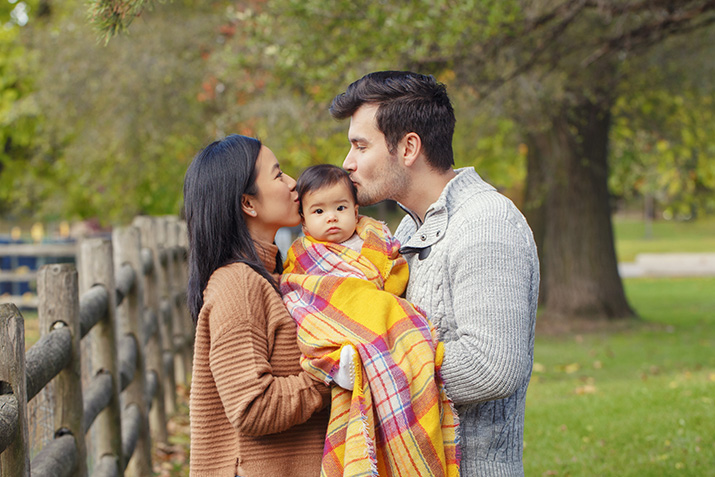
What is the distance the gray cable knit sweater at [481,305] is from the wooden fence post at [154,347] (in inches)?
175

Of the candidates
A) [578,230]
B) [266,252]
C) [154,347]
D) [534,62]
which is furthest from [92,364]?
[578,230]

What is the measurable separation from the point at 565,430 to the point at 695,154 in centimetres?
997

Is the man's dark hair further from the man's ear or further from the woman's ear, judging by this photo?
the woman's ear

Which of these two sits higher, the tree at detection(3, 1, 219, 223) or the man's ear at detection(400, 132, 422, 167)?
the tree at detection(3, 1, 219, 223)

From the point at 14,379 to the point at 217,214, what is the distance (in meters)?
0.88

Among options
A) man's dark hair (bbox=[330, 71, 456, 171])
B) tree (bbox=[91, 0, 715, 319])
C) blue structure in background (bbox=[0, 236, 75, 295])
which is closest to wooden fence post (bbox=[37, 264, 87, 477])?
man's dark hair (bbox=[330, 71, 456, 171])

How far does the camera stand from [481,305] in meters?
2.18

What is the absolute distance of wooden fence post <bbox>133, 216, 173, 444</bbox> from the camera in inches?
268

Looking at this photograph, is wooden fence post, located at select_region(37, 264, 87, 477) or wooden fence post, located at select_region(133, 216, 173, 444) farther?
wooden fence post, located at select_region(133, 216, 173, 444)

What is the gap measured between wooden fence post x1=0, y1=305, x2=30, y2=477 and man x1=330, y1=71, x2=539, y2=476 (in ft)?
3.95

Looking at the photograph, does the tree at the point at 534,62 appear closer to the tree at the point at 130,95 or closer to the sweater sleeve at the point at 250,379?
the tree at the point at 130,95

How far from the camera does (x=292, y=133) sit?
35.6 feet

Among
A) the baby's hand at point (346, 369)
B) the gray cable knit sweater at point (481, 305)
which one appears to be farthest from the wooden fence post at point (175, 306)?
the baby's hand at point (346, 369)

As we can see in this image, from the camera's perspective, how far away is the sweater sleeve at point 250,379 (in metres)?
2.10
